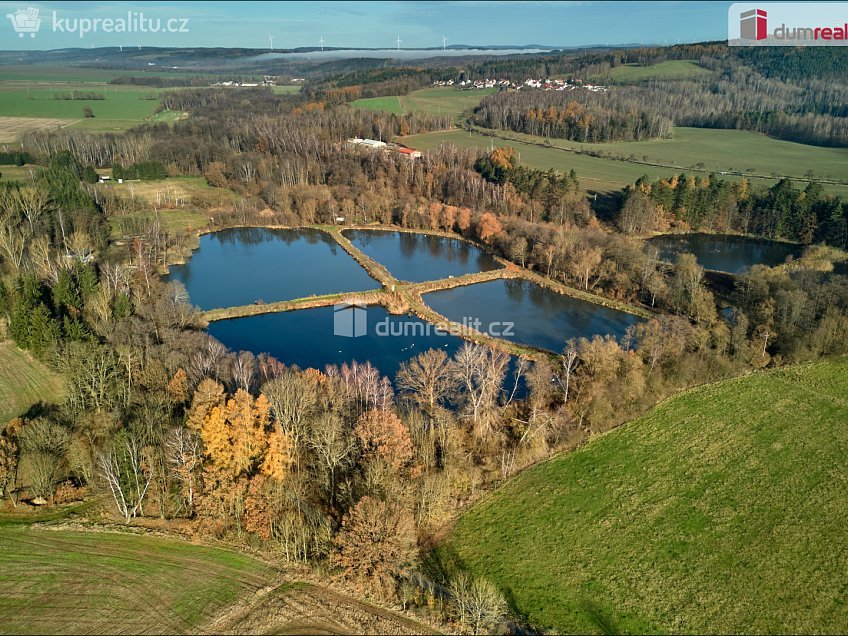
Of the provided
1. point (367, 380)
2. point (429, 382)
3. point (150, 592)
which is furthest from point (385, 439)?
point (150, 592)

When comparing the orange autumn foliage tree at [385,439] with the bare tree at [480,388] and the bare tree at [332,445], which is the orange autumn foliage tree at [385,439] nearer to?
the bare tree at [332,445]

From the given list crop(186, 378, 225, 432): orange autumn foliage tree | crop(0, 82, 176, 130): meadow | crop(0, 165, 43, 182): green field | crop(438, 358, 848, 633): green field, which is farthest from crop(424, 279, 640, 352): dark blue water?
crop(0, 82, 176, 130): meadow

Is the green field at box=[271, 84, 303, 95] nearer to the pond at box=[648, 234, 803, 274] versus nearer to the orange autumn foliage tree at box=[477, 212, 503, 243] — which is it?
the orange autumn foliage tree at box=[477, 212, 503, 243]

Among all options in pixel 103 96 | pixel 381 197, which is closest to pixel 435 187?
pixel 381 197

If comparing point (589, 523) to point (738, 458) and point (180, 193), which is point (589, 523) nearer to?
point (738, 458)

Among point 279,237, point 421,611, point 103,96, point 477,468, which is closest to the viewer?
point 421,611

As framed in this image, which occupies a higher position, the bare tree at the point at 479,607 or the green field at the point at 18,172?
the green field at the point at 18,172

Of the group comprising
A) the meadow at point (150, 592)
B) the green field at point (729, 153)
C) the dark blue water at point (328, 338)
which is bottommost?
the meadow at point (150, 592)

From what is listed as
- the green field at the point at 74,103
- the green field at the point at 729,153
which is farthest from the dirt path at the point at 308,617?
the green field at the point at 74,103
